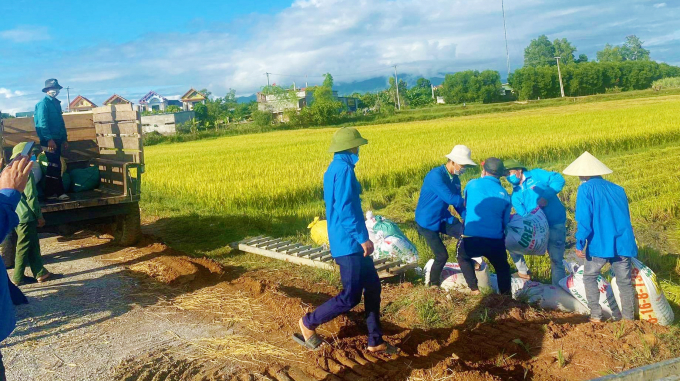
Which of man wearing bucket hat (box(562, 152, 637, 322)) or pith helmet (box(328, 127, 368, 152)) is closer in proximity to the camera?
pith helmet (box(328, 127, 368, 152))

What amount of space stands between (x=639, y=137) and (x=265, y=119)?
4622cm

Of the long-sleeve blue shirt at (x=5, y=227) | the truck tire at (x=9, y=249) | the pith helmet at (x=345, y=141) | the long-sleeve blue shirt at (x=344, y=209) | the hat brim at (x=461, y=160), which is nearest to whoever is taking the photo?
the long-sleeve blue shirt at (x=5, y=227)

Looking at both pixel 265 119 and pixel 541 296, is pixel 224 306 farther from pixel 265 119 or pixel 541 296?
pixel 265 119

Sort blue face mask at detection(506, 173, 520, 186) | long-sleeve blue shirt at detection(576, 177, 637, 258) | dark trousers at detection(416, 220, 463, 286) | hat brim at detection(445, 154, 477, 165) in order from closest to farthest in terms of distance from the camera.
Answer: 1. long-sleeve blue shirt at detection(576, 177, 637, 258)
2. hat brim at detection(445, 154, 477, 165)
3. dark trousers at detection(416, 220, 463, 286)
4. blue face mask at detection(506, 173, 520, 186)

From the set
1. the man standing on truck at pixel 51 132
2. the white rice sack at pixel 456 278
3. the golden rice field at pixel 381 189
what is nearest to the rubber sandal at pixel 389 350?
the white rice sack at pixel 456 278

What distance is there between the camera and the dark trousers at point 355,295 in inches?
165

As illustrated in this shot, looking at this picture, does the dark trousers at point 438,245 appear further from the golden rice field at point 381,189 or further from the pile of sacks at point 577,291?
the golden rice field at point 381,189

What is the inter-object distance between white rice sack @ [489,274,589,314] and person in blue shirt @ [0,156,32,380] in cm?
430

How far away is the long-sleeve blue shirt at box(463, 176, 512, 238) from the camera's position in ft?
17.4

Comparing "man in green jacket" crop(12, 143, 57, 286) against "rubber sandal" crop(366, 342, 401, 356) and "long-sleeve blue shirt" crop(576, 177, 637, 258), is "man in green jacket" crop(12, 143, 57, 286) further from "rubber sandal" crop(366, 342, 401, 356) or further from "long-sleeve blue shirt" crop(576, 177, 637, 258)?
"long-sleeve blue shirt" crop(576, 177, 637, 258)

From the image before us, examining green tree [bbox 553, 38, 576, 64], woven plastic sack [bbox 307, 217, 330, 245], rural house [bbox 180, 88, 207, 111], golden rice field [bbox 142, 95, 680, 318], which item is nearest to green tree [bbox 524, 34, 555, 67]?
green tree [bbox 553, 38, 576, 64]

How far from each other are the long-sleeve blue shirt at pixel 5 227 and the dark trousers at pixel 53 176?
6.40 m

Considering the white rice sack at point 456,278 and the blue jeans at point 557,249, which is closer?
the white rice sack at point 456,278

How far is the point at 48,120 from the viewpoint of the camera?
8586mm
